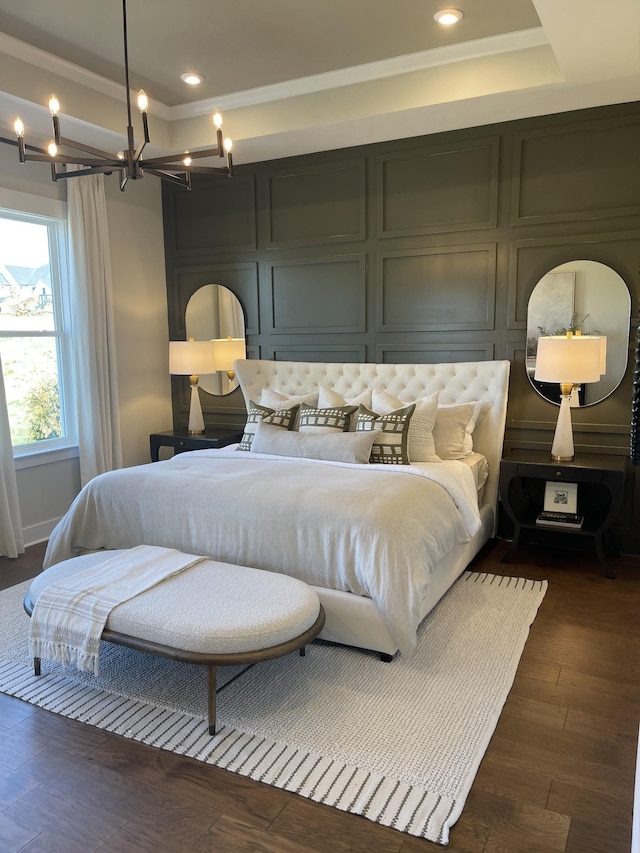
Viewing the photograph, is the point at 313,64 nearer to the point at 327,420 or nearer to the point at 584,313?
the point at 327,420

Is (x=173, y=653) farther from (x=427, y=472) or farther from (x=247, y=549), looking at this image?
(x=427, y=472)

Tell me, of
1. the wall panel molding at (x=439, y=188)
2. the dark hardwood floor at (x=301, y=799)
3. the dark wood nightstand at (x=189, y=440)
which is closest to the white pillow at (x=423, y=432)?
the wall panel molding at (x=439, y=188)

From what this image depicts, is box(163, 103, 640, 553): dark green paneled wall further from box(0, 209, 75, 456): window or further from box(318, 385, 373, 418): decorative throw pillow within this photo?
box(0, 209, 75, 456): window

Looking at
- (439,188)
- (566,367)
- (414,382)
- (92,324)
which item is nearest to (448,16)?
(439,188)

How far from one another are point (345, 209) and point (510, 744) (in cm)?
397

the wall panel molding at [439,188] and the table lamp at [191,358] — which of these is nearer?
the wall panel molding at [439,188]

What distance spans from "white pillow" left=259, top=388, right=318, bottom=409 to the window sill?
1596 mm

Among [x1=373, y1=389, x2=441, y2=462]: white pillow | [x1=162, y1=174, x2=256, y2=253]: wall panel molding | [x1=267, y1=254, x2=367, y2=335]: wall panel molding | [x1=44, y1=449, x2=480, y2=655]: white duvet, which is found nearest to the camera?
[x1=44, y1=449, x2=480, y2=655]: white duvet

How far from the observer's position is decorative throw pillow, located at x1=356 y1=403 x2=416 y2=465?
3.85m

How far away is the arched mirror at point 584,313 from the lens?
162 inches

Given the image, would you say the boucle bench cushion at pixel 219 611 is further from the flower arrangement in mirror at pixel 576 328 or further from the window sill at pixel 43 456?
the flower arrangement in mirror at pixel 576 328

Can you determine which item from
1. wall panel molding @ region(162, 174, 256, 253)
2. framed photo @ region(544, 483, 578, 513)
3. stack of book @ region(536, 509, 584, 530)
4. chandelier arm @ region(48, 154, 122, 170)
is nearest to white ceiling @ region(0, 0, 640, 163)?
wall panel molding @ region(162, 174, 256, 253)

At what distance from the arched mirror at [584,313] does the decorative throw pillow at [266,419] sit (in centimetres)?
173

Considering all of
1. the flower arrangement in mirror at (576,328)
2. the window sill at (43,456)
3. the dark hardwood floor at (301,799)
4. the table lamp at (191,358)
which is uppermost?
the flower arrangement in mirror at (576,328)
